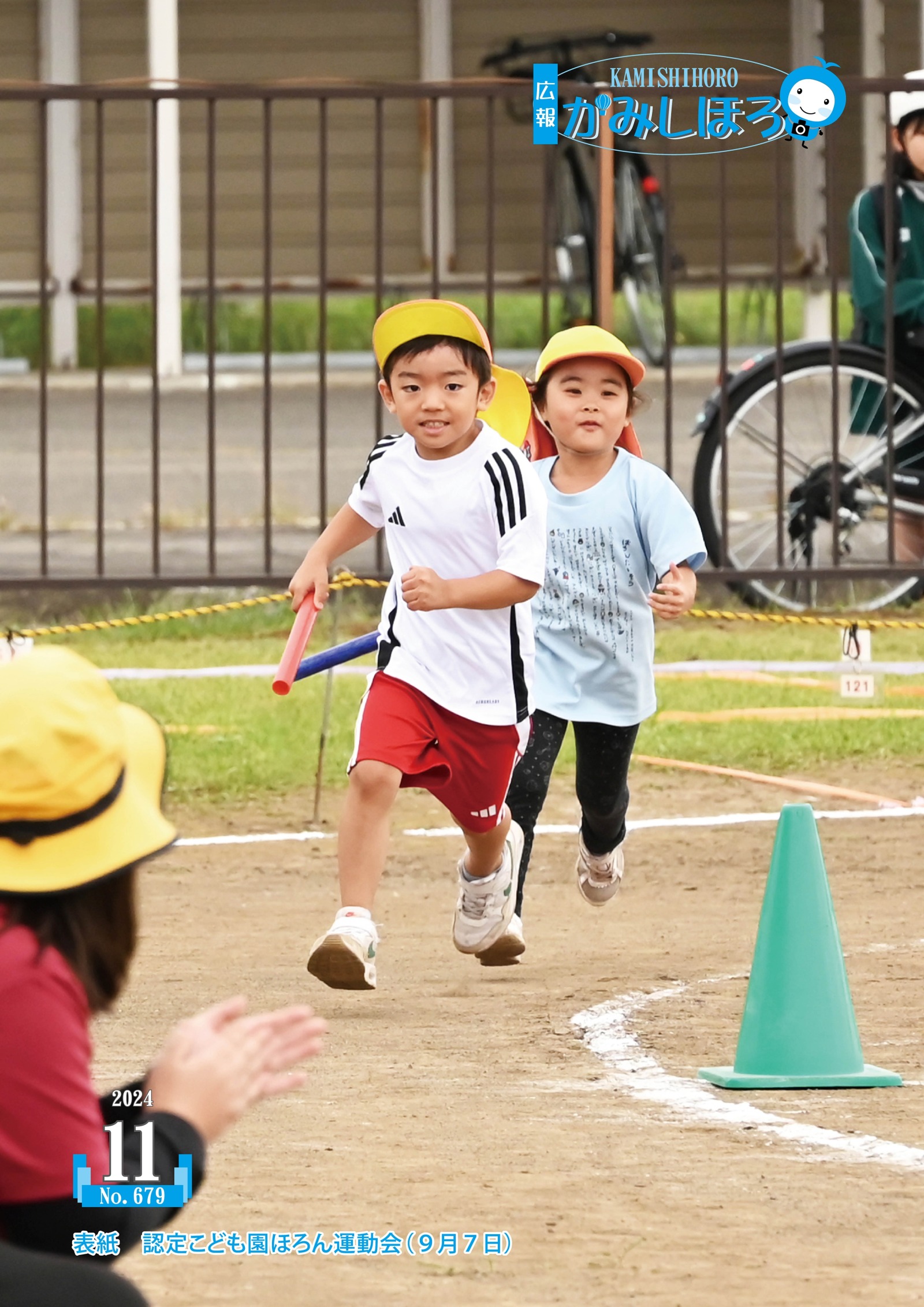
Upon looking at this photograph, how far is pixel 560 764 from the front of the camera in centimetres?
938

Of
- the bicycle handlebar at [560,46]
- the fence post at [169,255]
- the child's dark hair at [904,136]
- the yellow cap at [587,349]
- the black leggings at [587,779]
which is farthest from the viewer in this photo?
the bicycle handlebar at [560,46]

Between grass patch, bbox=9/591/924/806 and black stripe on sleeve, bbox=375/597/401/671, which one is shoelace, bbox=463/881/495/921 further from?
grass patch, bbox=9/591/924/806

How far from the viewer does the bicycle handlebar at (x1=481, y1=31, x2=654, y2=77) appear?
64.6 feet

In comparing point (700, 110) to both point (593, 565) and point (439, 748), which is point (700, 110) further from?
point (439, 748)

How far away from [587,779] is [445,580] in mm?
1076

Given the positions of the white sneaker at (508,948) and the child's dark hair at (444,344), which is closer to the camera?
the child's dark hair at (444,344)

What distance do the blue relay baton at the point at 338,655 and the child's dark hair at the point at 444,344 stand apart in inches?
25.5

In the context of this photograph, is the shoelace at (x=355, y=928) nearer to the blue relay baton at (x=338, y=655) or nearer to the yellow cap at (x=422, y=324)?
the blue relay baton at (x=338, y=655)

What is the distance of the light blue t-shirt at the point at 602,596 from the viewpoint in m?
6.41

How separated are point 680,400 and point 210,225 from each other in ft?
26.1

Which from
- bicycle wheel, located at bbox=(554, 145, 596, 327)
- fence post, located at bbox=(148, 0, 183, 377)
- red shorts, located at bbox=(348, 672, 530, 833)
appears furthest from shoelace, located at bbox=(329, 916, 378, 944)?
fence post, located at bbox=(148, 0, 183, 377)

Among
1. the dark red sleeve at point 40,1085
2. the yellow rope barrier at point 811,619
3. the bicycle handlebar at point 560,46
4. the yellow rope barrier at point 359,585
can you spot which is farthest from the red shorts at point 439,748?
the bicycle handlebar at point 560,46

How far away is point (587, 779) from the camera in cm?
666

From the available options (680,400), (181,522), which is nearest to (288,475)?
(181,522)
